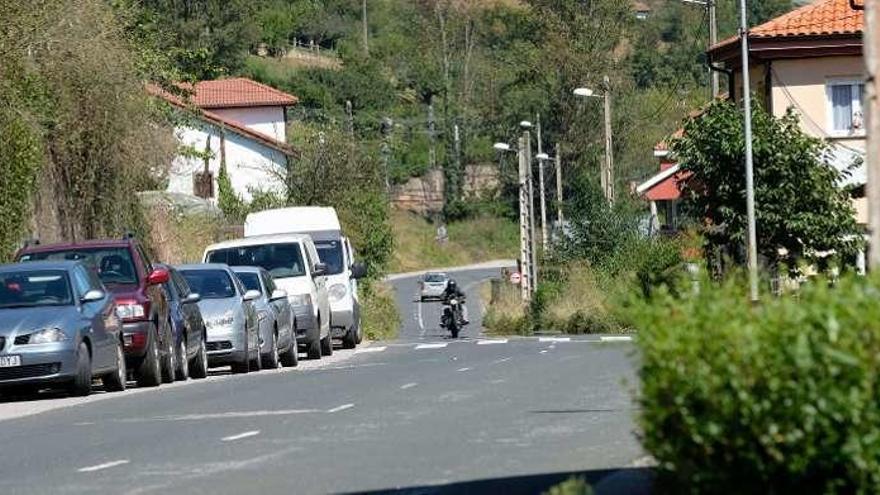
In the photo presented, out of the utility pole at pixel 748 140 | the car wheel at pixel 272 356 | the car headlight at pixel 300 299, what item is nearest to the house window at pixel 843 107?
the utility pole at pixel 748 140

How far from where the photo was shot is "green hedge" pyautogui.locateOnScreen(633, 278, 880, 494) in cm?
702

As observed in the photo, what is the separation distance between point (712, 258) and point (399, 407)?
22.0 meters

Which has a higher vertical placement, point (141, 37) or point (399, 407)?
point (141, 37)

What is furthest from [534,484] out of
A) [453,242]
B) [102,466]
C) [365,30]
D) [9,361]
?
[365,30]

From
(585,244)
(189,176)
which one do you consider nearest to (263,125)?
(189,176)

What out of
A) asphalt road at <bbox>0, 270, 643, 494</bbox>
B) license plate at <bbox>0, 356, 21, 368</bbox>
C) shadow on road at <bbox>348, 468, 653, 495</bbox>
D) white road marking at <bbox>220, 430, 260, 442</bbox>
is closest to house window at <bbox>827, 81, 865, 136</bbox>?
asphalt road at <bbox>0, 270, 643, 494</bbox>

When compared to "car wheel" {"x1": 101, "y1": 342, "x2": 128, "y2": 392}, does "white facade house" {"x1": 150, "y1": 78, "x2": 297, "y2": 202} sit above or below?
above

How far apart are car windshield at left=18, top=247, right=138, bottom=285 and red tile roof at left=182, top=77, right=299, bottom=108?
64557mm

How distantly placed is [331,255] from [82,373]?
16.7 metres

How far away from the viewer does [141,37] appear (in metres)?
47.1

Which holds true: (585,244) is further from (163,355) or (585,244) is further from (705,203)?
(163,355)

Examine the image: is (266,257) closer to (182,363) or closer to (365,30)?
(182,363)

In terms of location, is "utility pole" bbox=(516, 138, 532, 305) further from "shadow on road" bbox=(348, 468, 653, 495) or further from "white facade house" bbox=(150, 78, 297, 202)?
"shadow on road" bbox=(348, 468, 653, 495)

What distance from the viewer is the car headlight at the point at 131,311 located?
81.7 ft
